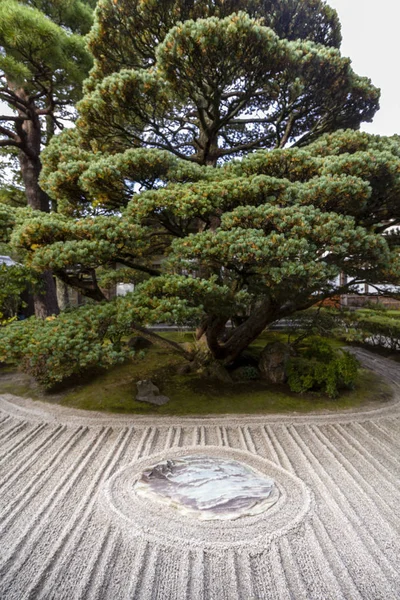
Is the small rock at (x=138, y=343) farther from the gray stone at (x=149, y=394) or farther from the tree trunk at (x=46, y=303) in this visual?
the tree trunk at (x=46, y=303)

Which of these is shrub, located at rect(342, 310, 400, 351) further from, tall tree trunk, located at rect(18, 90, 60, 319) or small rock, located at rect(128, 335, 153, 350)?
tall tree trunk, located at rect(18, 90, 60, 319)

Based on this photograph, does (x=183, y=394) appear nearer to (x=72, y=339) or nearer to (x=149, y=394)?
(x=149, y=394)

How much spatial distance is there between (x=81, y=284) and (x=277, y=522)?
4.44 m

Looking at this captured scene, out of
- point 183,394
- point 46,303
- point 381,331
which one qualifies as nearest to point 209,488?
point 183,394

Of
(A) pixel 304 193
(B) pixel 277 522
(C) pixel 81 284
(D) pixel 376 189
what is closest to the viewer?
(B) pixel 277 522

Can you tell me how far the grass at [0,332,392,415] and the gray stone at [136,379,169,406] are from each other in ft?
0.34

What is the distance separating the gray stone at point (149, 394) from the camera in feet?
18.2

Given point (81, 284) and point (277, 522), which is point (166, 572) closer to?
point (277, 522)

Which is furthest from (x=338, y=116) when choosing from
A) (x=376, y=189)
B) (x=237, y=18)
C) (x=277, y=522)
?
(x=277, y=522)

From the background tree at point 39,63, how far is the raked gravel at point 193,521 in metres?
5.50

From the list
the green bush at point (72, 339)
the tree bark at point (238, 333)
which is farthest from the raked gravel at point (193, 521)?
the tree bark at point (238, 333)

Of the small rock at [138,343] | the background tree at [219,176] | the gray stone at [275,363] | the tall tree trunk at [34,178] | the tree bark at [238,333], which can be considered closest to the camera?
the background tree at [219,176]

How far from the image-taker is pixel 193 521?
288 cm

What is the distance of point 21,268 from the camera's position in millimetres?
6578
